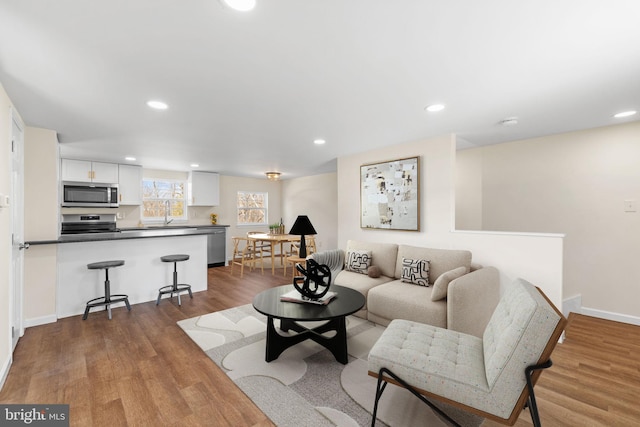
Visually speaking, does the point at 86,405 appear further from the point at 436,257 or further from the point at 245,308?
the point at 436,257

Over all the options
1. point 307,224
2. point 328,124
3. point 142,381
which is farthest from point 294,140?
point 142,381

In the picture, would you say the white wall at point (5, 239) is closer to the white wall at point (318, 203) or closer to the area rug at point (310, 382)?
the area rug at point (310, 382)

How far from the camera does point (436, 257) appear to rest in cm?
328

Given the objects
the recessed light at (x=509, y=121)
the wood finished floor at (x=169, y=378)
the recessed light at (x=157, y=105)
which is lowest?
the wood finished floor at (x=169, y=378)

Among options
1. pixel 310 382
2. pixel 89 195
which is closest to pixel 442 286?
pixel 310 382

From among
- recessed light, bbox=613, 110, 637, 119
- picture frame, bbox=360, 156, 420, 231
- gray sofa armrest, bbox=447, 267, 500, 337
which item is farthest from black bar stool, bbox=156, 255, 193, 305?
recessed light, bbox=613, 110, 637, 119

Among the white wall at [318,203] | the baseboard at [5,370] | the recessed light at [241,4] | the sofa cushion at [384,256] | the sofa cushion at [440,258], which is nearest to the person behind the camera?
the recessed light at [241,4]

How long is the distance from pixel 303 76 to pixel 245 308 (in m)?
2.89

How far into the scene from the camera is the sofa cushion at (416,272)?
10.5ft

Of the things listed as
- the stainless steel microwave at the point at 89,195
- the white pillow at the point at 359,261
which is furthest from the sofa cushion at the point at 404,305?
the stainless steel microwave at the point at 89,195

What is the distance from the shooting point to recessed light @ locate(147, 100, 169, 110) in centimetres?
251

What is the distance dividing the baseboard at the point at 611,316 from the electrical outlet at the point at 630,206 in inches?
48.2

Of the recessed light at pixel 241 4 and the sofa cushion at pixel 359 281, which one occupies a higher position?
the recessed light at pixel 241 4

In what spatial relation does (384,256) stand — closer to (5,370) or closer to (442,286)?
(442,286)
